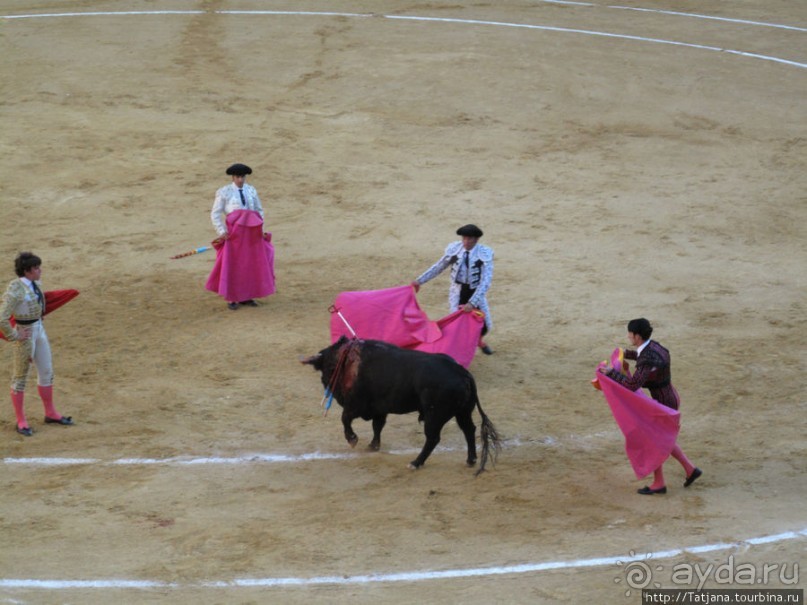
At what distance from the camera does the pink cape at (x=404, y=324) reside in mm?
10250

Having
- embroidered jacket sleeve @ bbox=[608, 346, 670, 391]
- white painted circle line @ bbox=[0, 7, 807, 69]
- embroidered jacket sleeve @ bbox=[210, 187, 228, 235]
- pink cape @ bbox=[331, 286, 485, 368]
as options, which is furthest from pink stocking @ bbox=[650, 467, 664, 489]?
white painted circle line @ bbox=[0, 7, 807, 69]

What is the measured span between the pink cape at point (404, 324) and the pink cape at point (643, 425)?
209 cm

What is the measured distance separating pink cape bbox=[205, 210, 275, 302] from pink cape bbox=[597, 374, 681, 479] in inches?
184

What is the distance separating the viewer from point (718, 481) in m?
8.61

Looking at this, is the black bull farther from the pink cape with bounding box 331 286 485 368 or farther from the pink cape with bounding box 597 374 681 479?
the pink cape with bounding box 331 286 485 368

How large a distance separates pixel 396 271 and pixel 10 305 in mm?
4758

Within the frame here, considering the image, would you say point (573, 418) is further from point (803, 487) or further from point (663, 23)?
point (663, 23)

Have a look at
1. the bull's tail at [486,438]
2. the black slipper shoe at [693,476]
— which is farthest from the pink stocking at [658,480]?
the bull's tail at [486,438]

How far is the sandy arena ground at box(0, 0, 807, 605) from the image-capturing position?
7.79 m

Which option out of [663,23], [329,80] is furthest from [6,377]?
[663,23]

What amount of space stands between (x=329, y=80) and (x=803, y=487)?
38.1 ft

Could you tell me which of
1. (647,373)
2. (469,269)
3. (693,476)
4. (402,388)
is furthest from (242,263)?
(693,476)

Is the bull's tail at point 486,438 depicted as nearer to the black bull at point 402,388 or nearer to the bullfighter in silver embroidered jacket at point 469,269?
the black bull at point 402,388

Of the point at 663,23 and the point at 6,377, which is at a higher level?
the point at 663,23
